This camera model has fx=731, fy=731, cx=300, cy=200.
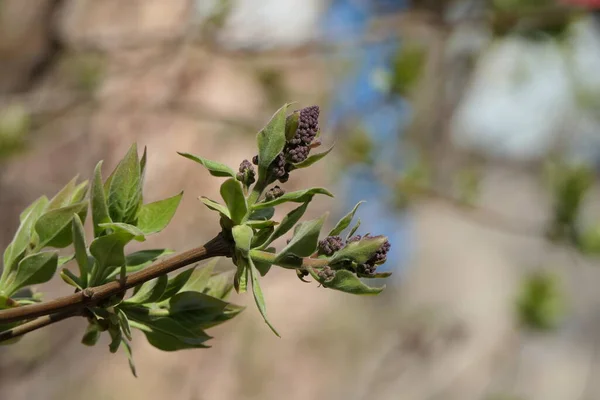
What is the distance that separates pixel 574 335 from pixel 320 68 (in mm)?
4209

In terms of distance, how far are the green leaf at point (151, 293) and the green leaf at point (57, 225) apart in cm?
6

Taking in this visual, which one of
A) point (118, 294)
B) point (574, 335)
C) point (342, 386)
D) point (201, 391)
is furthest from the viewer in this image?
point (574, 335)

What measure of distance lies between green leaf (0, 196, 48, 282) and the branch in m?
0.07

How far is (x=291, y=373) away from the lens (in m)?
2.71

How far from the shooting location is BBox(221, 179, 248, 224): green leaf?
356 mm

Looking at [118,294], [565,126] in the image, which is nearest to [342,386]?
[565,126]

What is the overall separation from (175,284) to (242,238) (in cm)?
8

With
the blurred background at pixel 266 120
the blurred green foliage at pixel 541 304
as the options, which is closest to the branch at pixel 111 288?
the blurred background at pixel 266 120

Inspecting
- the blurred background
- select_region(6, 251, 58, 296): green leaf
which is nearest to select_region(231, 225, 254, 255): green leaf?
select_region(6, 251, 58, 296): green leaf

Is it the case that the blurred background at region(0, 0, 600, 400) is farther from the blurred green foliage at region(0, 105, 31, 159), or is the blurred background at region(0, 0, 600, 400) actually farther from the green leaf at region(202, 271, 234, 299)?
the green leaf at region(202, 271, 234, 299)

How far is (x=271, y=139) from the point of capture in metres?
0.36

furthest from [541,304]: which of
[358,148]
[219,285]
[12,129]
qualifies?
[219,285]

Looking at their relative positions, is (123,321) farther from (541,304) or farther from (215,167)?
(541,304)

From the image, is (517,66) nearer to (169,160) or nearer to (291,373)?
(169,160)
